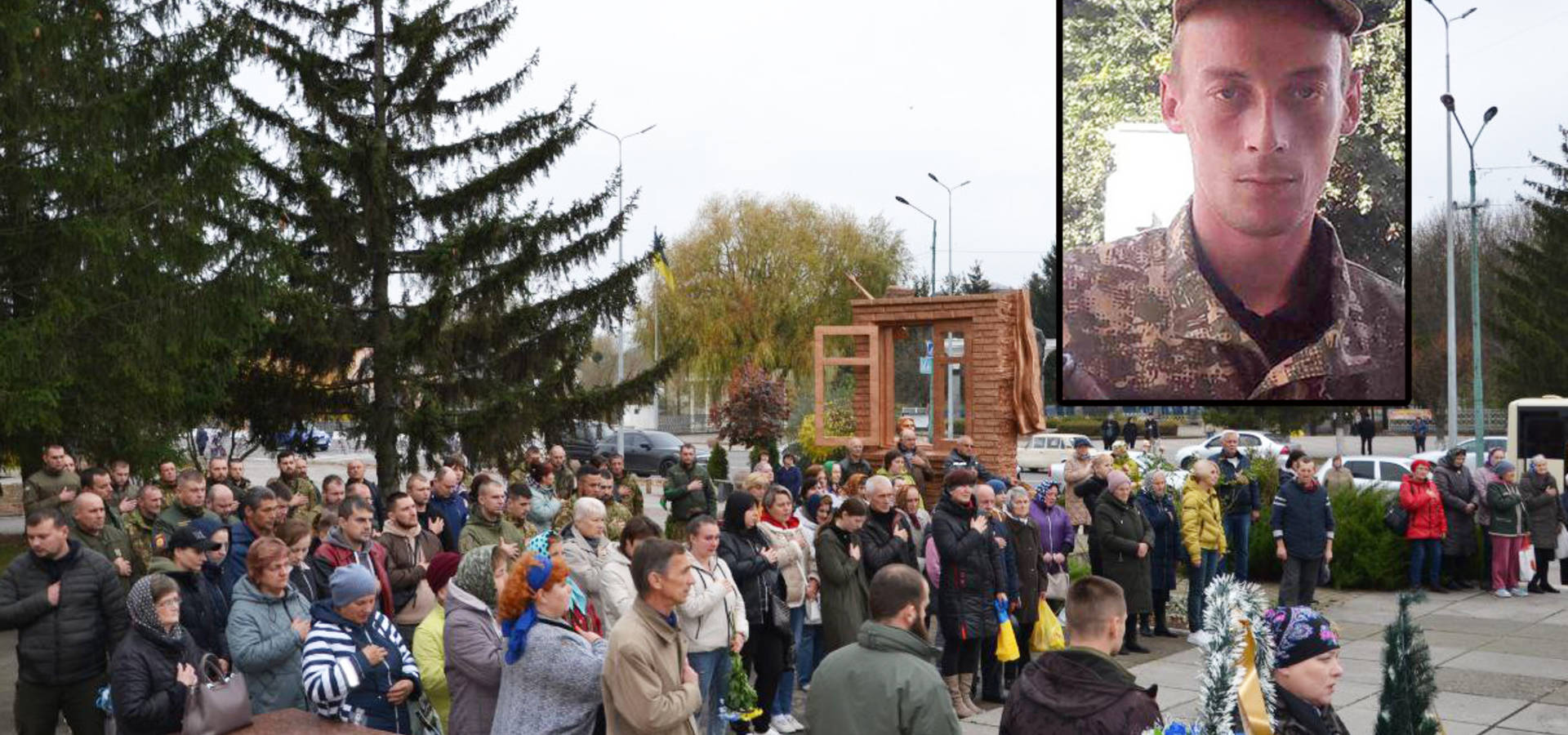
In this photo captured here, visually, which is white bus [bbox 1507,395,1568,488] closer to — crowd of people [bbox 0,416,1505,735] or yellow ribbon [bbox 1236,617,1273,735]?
crowd of people [bbox 0,416,1505,735]

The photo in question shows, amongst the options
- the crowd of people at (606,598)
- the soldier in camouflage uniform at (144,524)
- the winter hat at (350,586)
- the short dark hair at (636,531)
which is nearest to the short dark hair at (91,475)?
the crowd of people at (606,598)

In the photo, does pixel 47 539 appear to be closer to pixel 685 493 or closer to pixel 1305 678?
pixel 1305 678

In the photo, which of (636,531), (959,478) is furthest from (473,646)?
(959,478)

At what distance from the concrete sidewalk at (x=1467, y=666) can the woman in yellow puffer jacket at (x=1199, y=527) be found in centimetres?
76

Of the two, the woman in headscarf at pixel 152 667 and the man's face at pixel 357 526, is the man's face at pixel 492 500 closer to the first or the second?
the man's face at pixel 357 526

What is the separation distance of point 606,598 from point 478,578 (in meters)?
1.58

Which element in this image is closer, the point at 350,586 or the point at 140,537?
the point at 350,586

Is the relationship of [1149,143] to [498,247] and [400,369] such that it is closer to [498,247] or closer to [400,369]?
[498,247]

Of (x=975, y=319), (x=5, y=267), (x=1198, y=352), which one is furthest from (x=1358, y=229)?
(x=5, y=267)

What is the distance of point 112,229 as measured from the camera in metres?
14.9

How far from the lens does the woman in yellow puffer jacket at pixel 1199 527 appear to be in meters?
12.9

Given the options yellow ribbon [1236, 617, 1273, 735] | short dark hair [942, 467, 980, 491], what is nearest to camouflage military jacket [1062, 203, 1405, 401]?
short dark hair [942, 467, 980, 491]

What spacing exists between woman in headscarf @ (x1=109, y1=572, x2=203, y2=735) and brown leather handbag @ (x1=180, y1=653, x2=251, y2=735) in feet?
1.71

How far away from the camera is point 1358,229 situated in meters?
20.3
